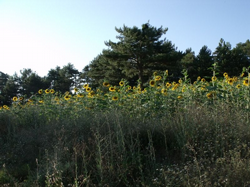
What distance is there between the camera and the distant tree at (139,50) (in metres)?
20.8

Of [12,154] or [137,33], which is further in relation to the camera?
[137,33]

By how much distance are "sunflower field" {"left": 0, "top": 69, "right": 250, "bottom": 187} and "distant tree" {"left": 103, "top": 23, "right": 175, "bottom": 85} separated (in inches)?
616

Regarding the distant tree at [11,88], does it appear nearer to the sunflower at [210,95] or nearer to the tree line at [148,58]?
the tree line at [148,58]

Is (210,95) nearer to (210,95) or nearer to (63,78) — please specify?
(210,95)

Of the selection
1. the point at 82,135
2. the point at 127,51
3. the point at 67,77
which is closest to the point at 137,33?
the point at 127,51

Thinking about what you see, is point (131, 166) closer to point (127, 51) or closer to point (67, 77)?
point (127, 51)

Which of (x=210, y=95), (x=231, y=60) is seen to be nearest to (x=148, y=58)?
(x=231, y=60)

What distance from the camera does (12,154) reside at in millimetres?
3496

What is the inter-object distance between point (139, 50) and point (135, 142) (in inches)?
703

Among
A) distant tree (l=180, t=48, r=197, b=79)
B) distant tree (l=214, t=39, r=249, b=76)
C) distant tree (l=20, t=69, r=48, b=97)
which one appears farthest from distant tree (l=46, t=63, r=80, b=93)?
distant tree (l=214, t=39, r=249, b=76)

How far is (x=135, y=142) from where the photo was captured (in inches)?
126

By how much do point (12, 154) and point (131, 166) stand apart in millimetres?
1815

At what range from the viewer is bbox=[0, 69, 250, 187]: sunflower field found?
2.43m

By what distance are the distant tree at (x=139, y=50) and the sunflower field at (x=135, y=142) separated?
15644 millimetres
